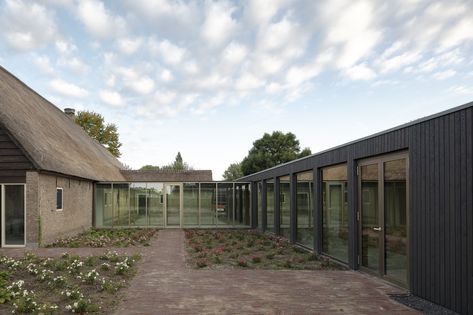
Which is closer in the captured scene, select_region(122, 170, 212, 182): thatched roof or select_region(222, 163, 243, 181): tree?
select_region(122, 170, 212, 182): thatched roof

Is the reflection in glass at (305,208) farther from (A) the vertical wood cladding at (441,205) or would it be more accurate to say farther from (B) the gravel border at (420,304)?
(B) the gravel border at (420,304)

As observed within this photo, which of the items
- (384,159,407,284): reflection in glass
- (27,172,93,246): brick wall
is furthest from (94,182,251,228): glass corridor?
(384,159,407,284): reflection in glass

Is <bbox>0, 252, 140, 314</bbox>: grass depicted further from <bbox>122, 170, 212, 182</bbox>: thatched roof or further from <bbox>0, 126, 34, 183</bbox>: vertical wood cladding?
<bbox>122, 170, 212, 182</bbox>: thatched roof

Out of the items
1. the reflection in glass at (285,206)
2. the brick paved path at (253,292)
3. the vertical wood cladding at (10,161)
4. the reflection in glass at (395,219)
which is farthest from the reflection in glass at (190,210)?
the reflection in glass at (395,219)

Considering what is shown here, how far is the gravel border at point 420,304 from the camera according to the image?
20.1 ft

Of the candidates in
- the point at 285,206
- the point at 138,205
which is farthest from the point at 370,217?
the point at 138,205

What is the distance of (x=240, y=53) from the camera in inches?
444

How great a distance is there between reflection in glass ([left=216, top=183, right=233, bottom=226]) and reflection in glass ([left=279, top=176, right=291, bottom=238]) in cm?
614

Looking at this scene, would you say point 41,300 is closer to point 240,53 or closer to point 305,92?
point 240,53

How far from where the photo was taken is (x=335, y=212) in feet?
36.6

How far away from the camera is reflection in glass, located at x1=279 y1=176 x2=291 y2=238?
628 inches

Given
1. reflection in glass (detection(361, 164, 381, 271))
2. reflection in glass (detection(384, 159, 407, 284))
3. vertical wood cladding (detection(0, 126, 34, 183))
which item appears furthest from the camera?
vertical wood cladding (detection(0, 126, 34, 183))

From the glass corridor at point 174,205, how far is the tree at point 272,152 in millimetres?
27822

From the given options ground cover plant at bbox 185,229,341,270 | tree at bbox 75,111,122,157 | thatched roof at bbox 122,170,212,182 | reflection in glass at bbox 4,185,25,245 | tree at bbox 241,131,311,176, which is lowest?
ground cover plant at bbox 185,229,341,270
